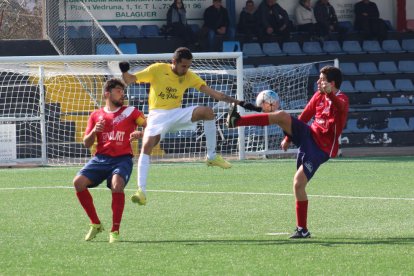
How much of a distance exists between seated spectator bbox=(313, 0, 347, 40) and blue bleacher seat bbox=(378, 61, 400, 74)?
5.21 ft

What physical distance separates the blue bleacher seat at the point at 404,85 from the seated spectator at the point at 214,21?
15.4ft

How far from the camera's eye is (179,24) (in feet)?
88.8

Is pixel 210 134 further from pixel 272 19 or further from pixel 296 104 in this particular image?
pixel 272 19

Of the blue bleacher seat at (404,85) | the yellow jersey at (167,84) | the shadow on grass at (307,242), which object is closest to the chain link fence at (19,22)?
the blue bleacher seat at (404,85)

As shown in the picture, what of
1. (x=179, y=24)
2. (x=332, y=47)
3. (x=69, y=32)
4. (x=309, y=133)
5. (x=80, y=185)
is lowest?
(x=80, y=185)

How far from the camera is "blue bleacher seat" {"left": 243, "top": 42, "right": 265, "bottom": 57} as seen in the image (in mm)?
27858

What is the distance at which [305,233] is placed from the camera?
10.1 m

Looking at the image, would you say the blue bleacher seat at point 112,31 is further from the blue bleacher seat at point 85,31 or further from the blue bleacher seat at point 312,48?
the blue bleacher seat at point 312,48

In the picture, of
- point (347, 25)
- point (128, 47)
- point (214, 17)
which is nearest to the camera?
point (128, 47)

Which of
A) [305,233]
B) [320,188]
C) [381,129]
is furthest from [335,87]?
[381,129]

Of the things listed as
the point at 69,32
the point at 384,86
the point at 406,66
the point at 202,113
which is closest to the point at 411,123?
the point at 384,86

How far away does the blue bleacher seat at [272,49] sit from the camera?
91.9 ft

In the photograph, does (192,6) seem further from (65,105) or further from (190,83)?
(190,83)

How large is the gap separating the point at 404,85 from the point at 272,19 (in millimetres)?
3846
